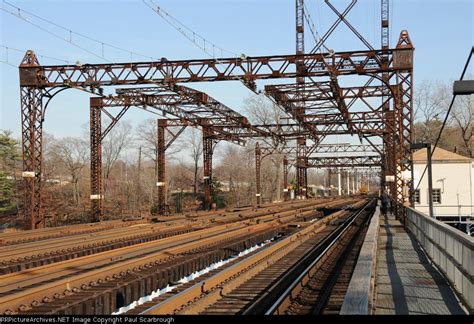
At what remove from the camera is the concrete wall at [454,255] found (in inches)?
331

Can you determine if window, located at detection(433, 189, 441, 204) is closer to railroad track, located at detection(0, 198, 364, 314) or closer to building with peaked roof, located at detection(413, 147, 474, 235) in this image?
building with peaked roof, located at detection(413, 147, 474, 235)

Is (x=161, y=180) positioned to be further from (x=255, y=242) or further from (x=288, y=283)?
(x=288, y=283)

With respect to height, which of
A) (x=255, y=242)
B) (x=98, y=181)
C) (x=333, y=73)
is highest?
(x=333, y=73)

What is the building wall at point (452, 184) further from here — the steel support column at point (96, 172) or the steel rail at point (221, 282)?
the steel rail at point (221, 282)

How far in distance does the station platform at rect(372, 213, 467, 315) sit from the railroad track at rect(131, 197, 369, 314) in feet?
6.55

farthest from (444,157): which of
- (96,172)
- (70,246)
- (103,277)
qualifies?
(103,277)

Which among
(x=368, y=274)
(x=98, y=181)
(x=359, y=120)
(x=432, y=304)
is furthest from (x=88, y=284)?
(x=359, y=120)

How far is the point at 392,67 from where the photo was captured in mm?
26453

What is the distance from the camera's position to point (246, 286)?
40.3 feet

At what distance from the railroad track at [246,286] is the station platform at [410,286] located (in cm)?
200

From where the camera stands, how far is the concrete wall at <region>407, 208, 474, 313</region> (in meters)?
8.40

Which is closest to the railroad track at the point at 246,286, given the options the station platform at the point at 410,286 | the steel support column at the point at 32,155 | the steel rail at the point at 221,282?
the steel rail at the point at 221,282

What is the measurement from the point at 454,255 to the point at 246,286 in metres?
4.43

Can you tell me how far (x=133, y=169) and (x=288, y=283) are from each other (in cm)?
8546
